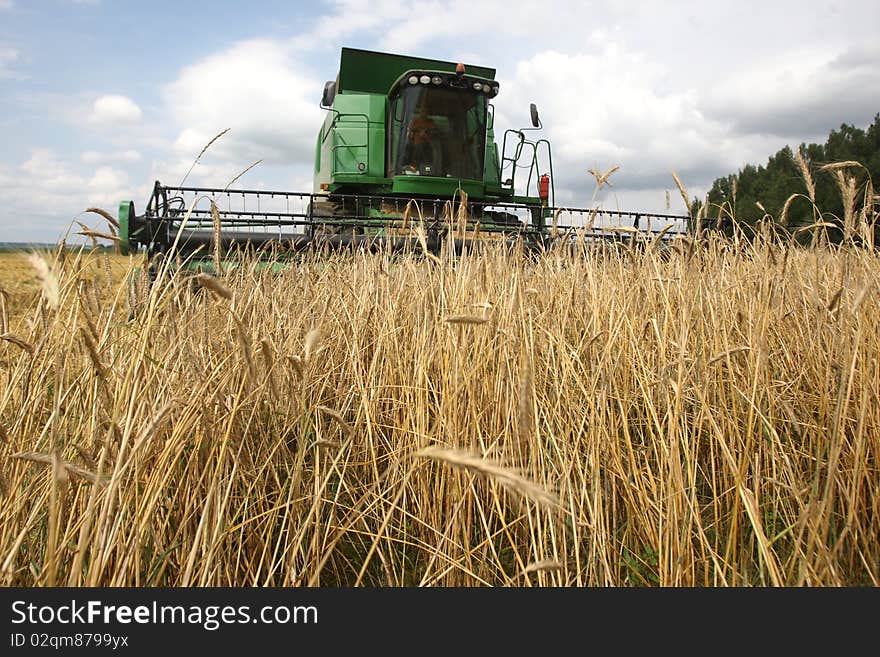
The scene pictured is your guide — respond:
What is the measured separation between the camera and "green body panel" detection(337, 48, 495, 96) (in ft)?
31.4

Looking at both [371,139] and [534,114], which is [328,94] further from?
[534,114]

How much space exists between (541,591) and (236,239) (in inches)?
194

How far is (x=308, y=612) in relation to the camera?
3.92ft

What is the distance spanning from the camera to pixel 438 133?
26.5 feet

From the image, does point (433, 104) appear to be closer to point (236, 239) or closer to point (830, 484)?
point (236, 239)

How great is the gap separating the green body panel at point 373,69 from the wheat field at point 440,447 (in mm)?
8533

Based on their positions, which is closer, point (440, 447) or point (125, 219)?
point (440, 447)

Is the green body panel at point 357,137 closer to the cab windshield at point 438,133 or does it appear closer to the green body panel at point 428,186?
the cab windshield at point 438,133

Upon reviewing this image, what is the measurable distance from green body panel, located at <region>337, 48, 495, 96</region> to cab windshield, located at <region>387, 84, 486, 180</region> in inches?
75.0

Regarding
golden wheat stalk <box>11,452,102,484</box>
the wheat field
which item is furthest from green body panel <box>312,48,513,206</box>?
golden wheat stalk <box>11,452,102,484</box>

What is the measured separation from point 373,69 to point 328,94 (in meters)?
1.23

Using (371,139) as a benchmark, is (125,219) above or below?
below

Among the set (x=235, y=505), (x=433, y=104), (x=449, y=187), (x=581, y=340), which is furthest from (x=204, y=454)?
(x=433, y=104)

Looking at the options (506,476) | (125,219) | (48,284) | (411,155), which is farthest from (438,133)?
(506,476)
